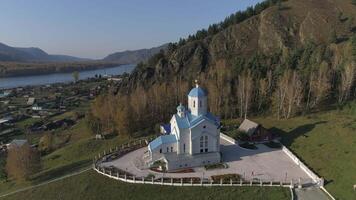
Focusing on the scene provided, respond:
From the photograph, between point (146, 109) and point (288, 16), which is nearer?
point (146, 109)

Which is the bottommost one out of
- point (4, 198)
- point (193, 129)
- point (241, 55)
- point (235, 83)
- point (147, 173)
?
point (4, 198)

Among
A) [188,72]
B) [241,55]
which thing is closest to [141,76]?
[188,72]

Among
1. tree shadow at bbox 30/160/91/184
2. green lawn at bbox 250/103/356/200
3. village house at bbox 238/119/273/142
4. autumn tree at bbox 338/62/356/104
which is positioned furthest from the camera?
autumn tree at bbox 338/62/356/104

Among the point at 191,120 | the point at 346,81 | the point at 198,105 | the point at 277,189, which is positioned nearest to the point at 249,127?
the point at 198,105

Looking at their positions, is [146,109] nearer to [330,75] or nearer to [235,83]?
[235,83]

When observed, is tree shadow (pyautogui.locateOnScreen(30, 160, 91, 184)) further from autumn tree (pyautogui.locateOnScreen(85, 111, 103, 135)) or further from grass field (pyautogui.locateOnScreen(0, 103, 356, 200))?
autumn tree (pyautogui.locateOnScreen(85, 111, 103, 135))

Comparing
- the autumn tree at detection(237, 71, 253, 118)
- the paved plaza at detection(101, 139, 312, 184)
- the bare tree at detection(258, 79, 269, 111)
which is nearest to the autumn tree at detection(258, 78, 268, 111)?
the bare tree at detection(258, 79, 269, 111)

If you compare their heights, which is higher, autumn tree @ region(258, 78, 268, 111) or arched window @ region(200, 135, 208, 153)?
autumn tree @ region(258, 78, 268, 111)

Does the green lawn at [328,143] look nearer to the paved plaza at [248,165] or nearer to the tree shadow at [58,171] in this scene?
the paved plaza at [248,165]
